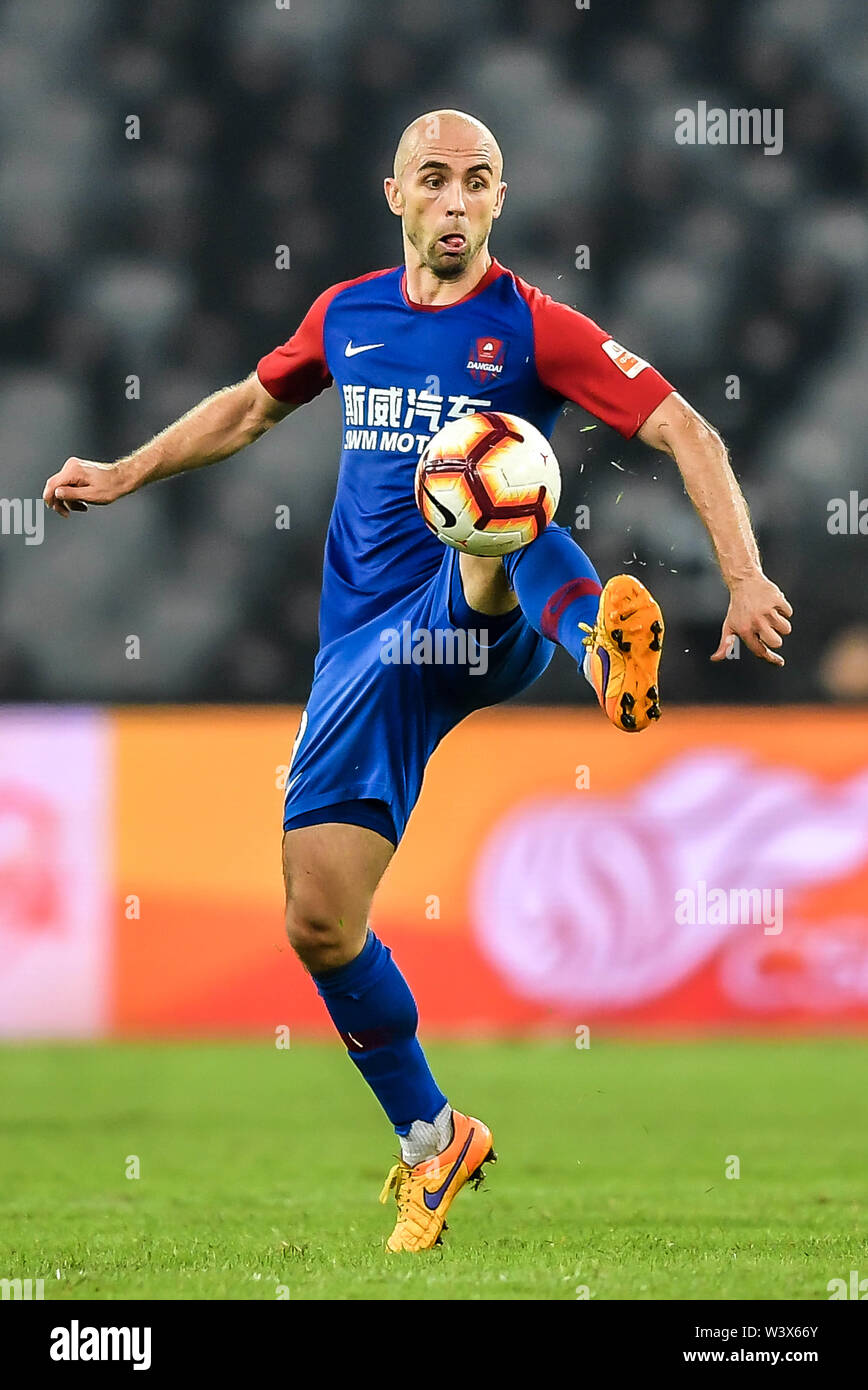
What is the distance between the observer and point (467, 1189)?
17.5 feet

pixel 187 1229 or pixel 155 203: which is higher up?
pixel 155 203

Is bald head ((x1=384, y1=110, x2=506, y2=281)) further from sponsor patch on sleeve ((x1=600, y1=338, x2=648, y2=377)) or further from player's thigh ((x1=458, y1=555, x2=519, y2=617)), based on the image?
player's thigh ((x1=458, y1=555, x2=519, y2=617))

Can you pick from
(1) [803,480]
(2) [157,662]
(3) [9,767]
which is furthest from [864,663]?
(3) [9,767]

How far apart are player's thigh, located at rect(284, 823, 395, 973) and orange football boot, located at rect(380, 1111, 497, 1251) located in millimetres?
531

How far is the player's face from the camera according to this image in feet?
12.9

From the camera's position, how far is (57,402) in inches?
427

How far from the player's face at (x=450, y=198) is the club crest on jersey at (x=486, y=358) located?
0.18 m

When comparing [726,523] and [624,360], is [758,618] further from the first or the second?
[624,360]

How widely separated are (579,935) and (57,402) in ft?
15.4

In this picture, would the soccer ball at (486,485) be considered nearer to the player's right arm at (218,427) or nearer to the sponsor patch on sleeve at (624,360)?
the sponsor patch on sleeve at (624,360)

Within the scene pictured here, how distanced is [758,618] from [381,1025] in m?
1.29

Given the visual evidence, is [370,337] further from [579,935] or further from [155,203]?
[155,203]

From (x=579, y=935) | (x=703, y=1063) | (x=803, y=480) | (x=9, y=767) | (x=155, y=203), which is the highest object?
(x=155, y=203)

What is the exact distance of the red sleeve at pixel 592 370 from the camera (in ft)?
12.3
